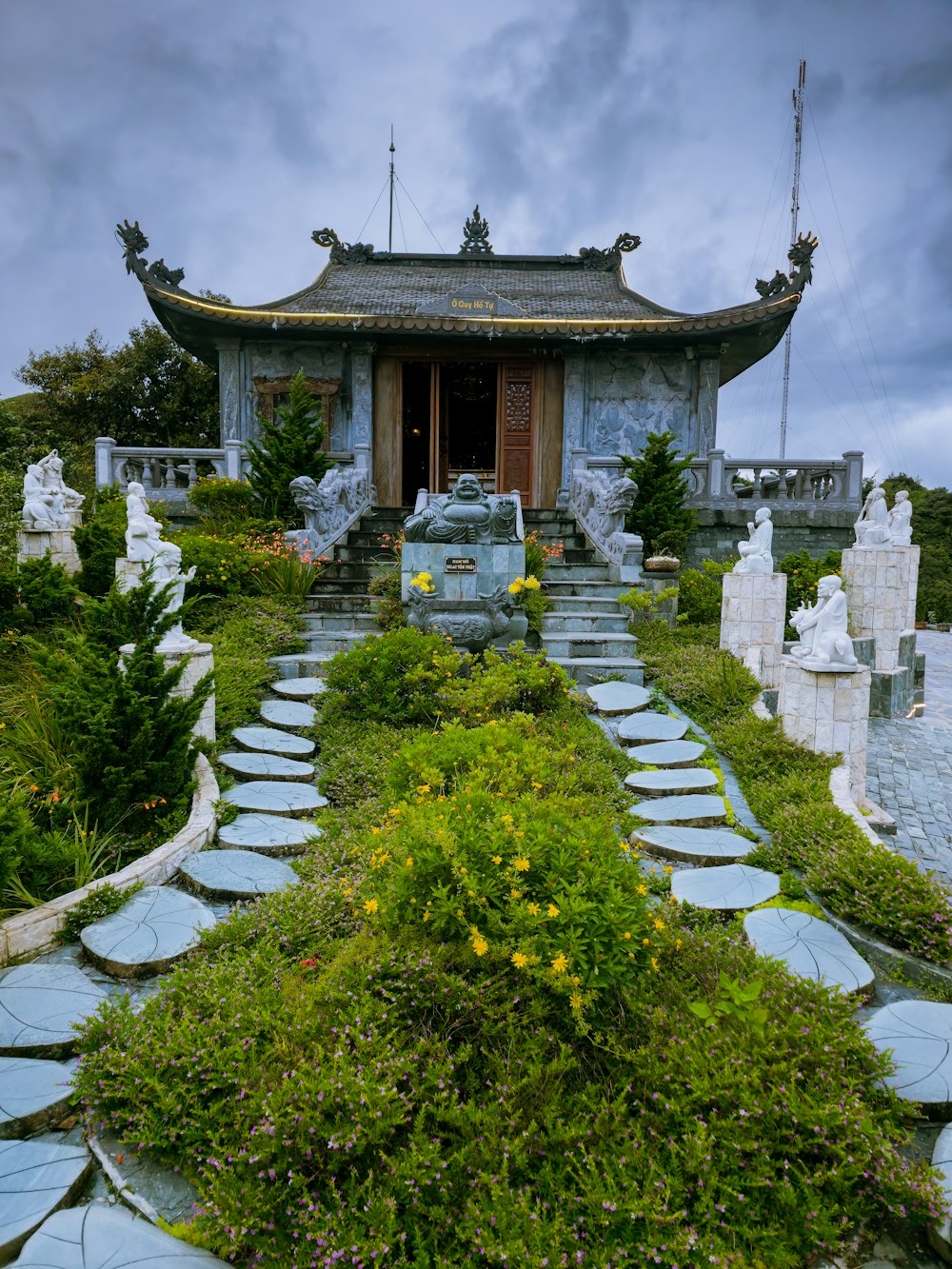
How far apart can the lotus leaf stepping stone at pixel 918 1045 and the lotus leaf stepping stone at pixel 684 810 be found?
1716 mm

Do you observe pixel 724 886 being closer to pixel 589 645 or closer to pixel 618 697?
pixel 618 697

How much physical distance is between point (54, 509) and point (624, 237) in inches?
531

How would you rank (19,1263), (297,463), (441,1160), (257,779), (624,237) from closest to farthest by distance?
(19,1263)
(441,1160)
(257,779)
(297,463)
(624,237)

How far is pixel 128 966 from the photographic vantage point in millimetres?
3172

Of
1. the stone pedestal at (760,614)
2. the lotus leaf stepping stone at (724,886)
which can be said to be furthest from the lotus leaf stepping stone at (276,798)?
the stone pedestal at (760,614)

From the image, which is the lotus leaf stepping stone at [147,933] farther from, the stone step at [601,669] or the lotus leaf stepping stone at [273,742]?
the stone step at [601,669]

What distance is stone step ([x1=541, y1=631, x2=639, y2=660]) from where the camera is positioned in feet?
27.6

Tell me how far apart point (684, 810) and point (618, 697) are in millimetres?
2268

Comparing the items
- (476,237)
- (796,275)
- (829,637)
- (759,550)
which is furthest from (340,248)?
(829,637)

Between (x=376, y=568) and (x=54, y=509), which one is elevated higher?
(x=54, y=509)

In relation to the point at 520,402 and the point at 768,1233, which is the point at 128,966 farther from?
the point at 520,402

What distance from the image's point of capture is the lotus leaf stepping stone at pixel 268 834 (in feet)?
14.4

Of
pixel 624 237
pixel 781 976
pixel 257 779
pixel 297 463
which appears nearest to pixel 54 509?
pixel 297 463

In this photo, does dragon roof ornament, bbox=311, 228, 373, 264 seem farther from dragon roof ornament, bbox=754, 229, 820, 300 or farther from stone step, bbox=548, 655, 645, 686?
stone step, bbox=548, 655, 645, 686
